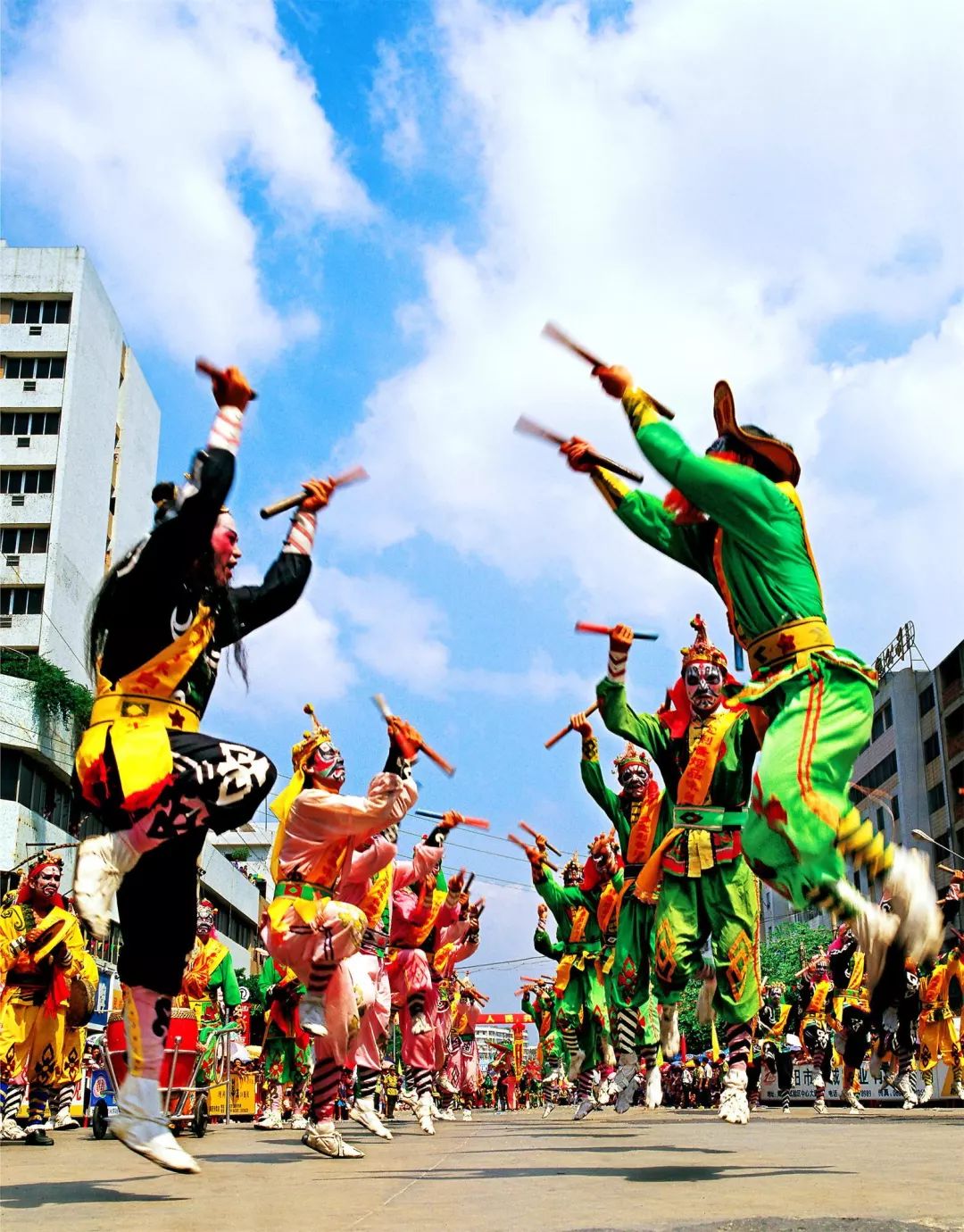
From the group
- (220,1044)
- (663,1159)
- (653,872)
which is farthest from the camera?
(220,1044)

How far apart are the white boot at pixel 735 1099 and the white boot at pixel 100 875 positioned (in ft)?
10.9

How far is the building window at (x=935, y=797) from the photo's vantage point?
180 feet

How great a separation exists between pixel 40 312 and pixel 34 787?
2016cm

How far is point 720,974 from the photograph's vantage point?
7.32 meters

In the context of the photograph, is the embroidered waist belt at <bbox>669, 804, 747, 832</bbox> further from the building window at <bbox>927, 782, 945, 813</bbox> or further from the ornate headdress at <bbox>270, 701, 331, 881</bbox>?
the building window at <bbox>927, 782, 945, 813</bbox>

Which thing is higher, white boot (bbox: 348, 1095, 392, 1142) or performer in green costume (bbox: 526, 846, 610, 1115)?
performer in green costume (bbox: 526, 846, 610, 1115)

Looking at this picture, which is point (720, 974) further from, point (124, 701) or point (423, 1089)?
point (423, 1089)

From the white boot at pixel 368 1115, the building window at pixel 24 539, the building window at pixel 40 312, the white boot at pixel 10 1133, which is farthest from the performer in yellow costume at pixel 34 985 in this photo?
the building window at pixel 40 312

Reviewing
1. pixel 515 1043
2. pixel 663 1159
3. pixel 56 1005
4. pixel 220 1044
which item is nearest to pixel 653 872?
pixel 663 1159

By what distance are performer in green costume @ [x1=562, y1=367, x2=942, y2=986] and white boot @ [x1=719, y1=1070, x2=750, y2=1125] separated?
7.14 feet

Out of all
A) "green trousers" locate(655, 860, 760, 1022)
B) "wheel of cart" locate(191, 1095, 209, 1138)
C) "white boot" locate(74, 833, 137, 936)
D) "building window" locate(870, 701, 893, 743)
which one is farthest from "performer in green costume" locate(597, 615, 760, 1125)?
"building window" locate(870, 701, 893, 743)

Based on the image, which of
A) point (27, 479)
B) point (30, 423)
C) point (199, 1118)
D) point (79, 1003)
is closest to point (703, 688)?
point (199, 1118)

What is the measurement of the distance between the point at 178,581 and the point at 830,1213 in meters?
3.07

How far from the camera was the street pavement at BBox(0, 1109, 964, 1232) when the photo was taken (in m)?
3.46
